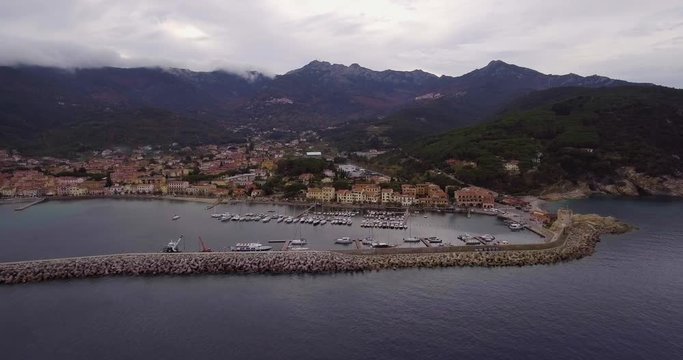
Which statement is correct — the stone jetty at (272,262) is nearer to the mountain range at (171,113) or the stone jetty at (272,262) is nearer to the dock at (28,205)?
the dock at (28,205)

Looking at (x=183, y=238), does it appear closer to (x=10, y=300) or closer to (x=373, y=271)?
(x=10, y=300)

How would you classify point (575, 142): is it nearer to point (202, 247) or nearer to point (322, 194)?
point (322, 194)

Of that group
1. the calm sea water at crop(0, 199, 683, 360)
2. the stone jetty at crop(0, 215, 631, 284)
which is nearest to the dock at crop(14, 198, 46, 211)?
the stone jetty at crop(0, 215, 631, 284)

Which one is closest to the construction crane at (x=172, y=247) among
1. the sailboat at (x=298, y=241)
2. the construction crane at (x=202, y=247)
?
the construction crane at (x=202, y=247)

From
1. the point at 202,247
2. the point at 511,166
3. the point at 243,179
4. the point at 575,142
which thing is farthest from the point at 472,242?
the point at 243,179

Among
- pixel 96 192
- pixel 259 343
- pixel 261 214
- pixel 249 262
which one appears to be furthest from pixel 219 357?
pixel 96 192

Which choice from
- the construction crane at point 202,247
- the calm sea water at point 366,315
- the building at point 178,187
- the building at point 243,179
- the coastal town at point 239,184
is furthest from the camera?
the building at point 243,179
